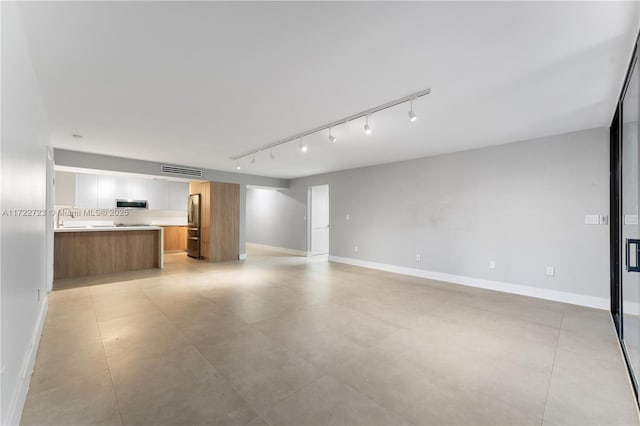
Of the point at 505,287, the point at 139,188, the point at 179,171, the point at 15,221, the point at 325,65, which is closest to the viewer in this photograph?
the point at 15,221

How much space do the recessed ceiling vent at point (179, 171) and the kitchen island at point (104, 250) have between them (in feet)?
4.46

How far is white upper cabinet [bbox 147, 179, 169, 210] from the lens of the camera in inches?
297

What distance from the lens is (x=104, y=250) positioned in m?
5.68

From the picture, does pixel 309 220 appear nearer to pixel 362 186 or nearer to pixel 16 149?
pixel 362 186

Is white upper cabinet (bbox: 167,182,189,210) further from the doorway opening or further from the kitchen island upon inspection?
the doorway opening

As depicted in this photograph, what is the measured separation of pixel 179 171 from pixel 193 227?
186cm

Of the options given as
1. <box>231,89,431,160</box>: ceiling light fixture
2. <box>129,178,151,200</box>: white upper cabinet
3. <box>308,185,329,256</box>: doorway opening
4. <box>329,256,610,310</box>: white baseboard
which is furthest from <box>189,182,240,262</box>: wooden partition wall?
<box>329,256,610,310</box>: white baseboard

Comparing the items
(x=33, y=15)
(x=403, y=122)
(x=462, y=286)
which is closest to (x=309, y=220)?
(x=462, y=286)

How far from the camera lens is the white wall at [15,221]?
4.75ft

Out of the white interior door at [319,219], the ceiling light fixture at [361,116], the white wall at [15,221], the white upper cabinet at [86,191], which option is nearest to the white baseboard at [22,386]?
the white wall at [15,221]

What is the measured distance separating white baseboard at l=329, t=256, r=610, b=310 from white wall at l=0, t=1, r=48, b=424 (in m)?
5.54

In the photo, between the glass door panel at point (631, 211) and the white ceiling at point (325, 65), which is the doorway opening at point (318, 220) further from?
the glass door panel at point (631, 211)

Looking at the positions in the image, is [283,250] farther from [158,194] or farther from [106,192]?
[106,192]

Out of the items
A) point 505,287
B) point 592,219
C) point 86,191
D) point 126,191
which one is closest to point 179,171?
point 126,191
